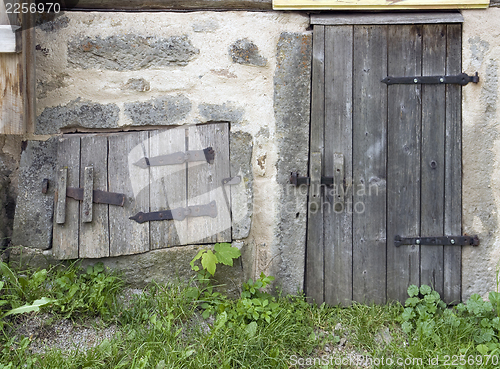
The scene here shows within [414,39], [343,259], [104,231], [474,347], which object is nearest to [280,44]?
[414,39]

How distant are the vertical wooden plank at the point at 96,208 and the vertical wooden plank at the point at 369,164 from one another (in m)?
1.72

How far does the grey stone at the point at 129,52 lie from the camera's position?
8.50 ft

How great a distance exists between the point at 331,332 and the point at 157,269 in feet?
4.10

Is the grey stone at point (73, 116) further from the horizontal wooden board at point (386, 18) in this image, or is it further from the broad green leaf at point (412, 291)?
the broad green leaf at point (412, 291)

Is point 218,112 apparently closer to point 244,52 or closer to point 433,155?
point 244,52

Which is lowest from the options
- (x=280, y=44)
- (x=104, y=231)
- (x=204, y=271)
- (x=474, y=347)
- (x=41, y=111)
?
(x=474, y=347)

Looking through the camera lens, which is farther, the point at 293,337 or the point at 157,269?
the point at 157,269

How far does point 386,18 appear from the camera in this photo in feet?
8.64

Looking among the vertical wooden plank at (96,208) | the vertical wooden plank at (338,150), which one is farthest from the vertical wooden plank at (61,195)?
the vertical wooden plank at (338,150)

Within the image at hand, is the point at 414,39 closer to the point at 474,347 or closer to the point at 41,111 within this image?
the point at 474,347

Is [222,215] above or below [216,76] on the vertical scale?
below

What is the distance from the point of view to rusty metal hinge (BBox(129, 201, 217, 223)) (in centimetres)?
264

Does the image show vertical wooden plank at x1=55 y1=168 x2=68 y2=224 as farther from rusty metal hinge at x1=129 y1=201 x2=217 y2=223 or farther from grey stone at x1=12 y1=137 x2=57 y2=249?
rusty metal hinge at x1=129 y1=201 x2=217 y2=223

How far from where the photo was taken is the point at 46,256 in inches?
103
